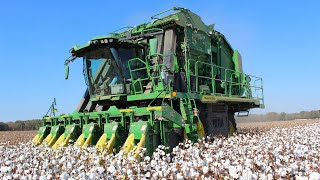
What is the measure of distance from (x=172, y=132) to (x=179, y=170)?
396 centimetres

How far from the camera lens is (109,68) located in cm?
1002

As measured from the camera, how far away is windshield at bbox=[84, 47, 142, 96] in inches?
389

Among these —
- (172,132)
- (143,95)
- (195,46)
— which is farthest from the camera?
(195,46)

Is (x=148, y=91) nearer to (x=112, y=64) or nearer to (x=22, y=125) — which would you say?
(x=112, y=64)

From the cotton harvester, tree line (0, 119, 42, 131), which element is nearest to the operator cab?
the cotton harvester

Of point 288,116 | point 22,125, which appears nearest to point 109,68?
point 22,125

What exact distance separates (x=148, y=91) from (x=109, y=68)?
56.2 inches

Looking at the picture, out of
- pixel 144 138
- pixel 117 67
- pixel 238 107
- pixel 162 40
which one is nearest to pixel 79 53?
pixel 117 67

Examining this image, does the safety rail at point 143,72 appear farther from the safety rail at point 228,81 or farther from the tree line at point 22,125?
the tree line at point 22,125

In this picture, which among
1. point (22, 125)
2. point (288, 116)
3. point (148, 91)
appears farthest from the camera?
point (288, 116)

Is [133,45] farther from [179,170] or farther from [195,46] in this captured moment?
[179,170]

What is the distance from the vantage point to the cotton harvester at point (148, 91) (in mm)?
8266

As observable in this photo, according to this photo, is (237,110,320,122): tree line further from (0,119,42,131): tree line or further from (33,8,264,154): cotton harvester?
(33,8,264,154): cotton harvester

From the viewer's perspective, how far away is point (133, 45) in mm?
10070
